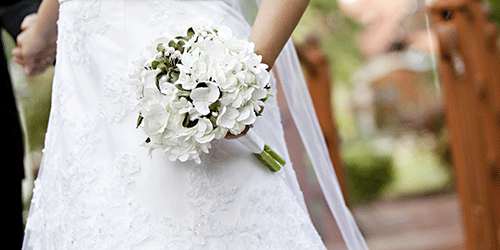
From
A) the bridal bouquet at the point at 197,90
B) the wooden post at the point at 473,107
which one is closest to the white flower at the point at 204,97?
the bridal bouquet at the point at 197,90

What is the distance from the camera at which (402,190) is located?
513 inches

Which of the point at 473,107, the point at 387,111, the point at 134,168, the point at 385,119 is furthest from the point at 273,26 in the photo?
the point at 387,111

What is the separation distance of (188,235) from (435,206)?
34.3 feet

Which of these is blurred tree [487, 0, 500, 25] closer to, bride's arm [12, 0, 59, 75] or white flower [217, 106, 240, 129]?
bride's arm [12, 0, 59, 75]

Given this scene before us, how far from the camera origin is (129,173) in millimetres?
1441


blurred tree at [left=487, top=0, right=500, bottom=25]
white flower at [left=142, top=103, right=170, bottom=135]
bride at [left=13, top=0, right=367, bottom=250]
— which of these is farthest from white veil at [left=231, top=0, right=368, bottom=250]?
blurred tree at [left=487, top=0, right=500, bottom=25]

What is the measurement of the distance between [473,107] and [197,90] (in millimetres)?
2607

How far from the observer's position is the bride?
142 centimetres

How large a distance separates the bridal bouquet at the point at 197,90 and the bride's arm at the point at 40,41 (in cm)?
89

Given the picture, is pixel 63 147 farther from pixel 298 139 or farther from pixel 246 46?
pixel 298 139

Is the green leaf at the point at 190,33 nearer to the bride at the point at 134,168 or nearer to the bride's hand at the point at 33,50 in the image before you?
the bride at the point at 134,168

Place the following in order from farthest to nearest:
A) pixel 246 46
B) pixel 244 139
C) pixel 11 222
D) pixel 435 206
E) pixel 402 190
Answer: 1. pixel 402 190
2. pixel 435 206
3. pixel 11 222
4. pixel 244 139
5. pixel 246 46

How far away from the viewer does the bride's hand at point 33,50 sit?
2049 mm

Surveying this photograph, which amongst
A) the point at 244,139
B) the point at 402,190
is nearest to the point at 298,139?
the point at 244,139
